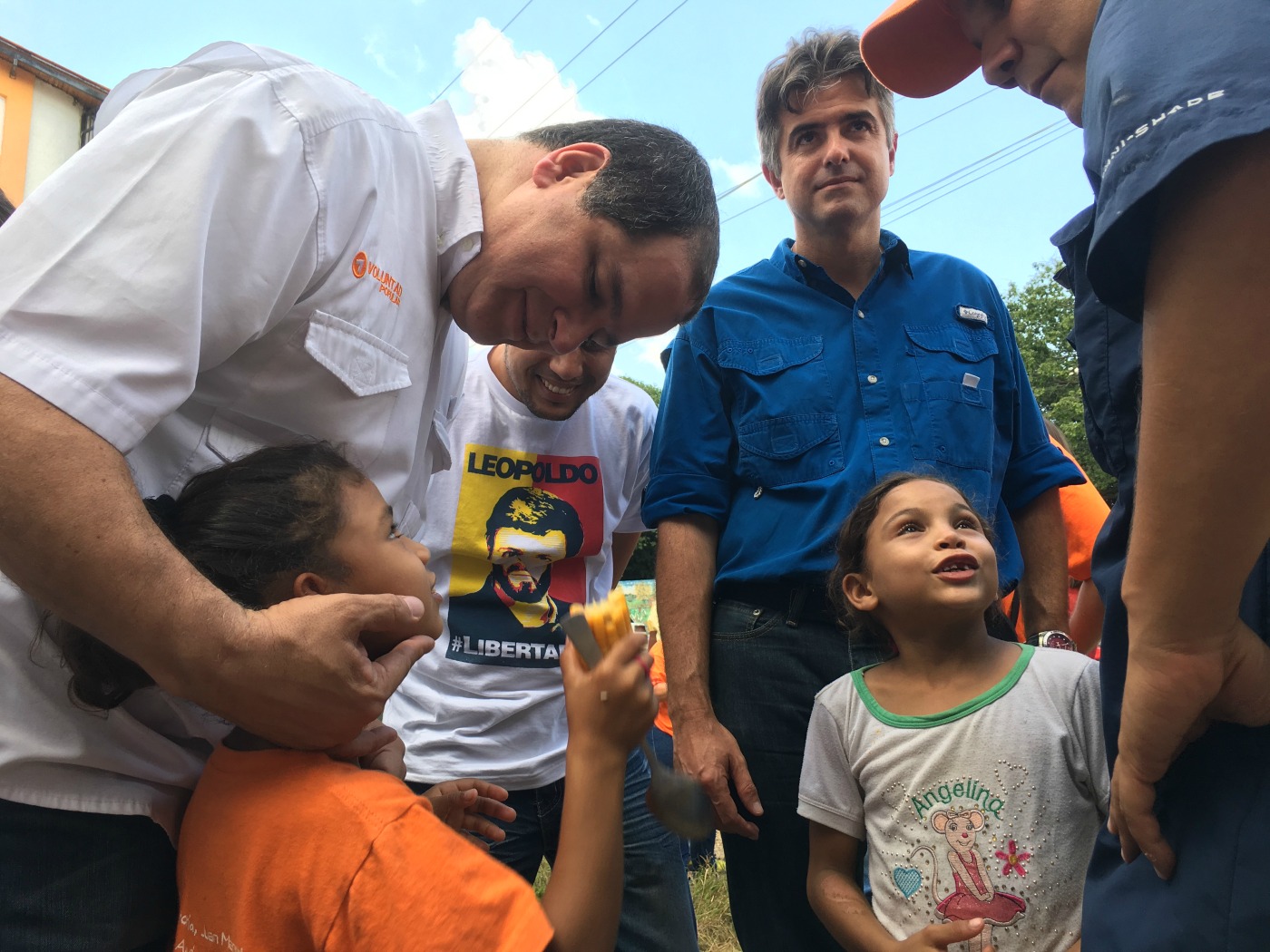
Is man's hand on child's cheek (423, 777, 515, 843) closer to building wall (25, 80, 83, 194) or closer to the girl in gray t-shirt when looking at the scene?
the girl in gray t-shirt

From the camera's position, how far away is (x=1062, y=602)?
8.32 ft

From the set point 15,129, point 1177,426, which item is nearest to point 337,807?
point 1177,426

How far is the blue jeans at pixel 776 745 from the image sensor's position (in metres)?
2.26

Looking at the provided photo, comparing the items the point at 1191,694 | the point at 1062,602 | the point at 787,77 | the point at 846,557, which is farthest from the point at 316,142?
the point at 1062,602

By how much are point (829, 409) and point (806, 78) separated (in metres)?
1.06

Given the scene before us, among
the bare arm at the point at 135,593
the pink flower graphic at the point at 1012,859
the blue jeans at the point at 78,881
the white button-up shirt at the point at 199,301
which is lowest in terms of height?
the blue jeans at the point at 78,881

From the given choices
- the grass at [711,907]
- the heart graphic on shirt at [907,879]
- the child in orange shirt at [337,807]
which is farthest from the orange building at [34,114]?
the heart graphic on shirt at [907,879]

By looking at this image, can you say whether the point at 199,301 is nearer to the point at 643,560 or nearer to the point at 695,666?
the point at 695,666

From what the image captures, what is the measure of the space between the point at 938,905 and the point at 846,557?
32.3 inches

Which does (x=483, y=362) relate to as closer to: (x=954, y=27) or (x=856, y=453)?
(x=856, y=453)

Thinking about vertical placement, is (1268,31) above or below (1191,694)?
above

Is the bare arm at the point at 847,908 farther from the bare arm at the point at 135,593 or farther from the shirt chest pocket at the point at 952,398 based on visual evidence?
the bare arm at the point at 135,593

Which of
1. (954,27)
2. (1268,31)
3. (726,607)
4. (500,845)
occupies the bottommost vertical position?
(500,845)

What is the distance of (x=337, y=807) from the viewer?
1.21 metres
